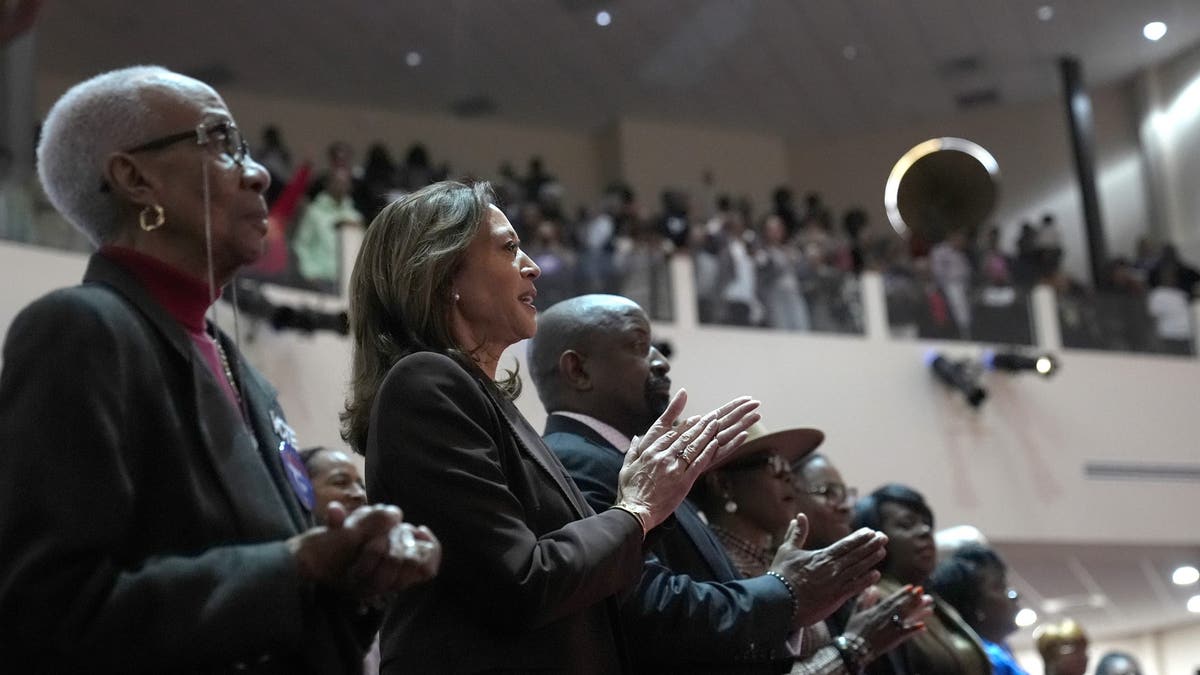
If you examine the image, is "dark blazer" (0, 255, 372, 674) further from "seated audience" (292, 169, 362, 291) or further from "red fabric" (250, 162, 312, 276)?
"seated audience" (292, 169, 362, 291)

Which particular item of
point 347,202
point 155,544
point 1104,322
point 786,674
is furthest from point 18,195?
point 1104,322

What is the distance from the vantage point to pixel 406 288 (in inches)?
95.6

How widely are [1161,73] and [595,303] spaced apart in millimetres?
15285

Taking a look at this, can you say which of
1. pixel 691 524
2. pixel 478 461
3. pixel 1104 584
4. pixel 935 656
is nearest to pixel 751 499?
pixel 691 524

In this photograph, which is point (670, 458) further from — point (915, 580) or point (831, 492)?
point (915, 580)

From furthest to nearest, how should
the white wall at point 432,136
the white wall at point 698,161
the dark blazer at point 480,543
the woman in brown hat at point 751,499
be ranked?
the white wall at point 698,161
the white wall at point 432,136
the woman in brown hat at point 751,499
the dark blazer at point 480,543

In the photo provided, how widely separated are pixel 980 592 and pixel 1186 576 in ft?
33.1

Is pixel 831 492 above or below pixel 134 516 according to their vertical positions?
below

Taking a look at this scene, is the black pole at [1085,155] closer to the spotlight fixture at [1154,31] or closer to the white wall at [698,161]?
the spotlight fixture at [1154,31]

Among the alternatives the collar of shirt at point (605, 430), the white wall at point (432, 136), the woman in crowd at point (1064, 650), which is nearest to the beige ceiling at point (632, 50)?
the white wall at point (432, 136)

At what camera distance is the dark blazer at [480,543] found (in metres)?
2.06

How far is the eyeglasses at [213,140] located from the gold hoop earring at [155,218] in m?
0.07

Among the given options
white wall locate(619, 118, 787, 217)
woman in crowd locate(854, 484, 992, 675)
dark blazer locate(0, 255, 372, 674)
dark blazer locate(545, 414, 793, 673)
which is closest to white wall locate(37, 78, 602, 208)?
white wall locate(619, 118, 787, 217)

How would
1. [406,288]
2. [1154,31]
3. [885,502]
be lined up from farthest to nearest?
[1154,31], [885,502], [406,288]
